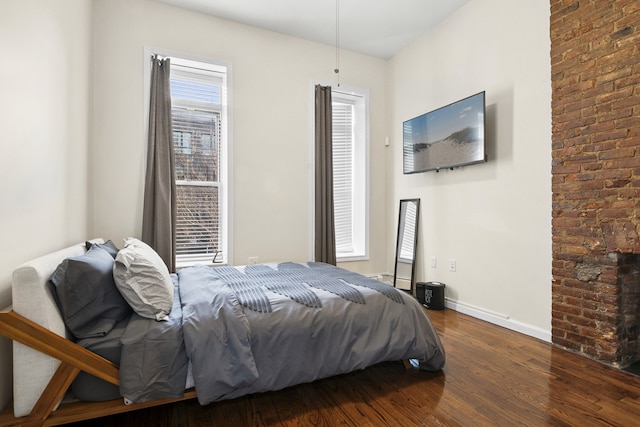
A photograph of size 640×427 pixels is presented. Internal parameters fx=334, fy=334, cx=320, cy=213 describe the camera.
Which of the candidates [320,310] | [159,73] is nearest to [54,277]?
[320,310]

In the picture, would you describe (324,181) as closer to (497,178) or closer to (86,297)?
(497,178)

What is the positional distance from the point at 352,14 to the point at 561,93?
2.23m

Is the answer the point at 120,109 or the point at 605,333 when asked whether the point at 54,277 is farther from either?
the point at 605,333

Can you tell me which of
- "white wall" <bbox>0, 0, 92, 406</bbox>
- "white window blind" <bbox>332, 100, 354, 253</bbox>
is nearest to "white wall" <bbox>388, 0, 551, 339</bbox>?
"white window blind" <bbox>332, 100, 354, 253</bbox>

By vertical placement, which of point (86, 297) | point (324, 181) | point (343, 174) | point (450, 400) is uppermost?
point (343, 174)

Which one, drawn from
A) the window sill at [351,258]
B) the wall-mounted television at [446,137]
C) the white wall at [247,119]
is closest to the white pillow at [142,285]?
the white wall at [247,119]

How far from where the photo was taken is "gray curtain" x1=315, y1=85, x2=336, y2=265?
412 centimetres

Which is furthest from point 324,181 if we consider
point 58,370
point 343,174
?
point 58,370

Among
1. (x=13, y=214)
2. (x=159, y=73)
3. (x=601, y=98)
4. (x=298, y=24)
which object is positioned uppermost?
(x=298, y=24)

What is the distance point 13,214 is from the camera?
1713 mm

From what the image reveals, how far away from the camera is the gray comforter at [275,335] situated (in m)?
1.62

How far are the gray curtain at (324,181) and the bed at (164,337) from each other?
195 cm

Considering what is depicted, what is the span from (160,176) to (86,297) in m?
1.92

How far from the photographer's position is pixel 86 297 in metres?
1.62
